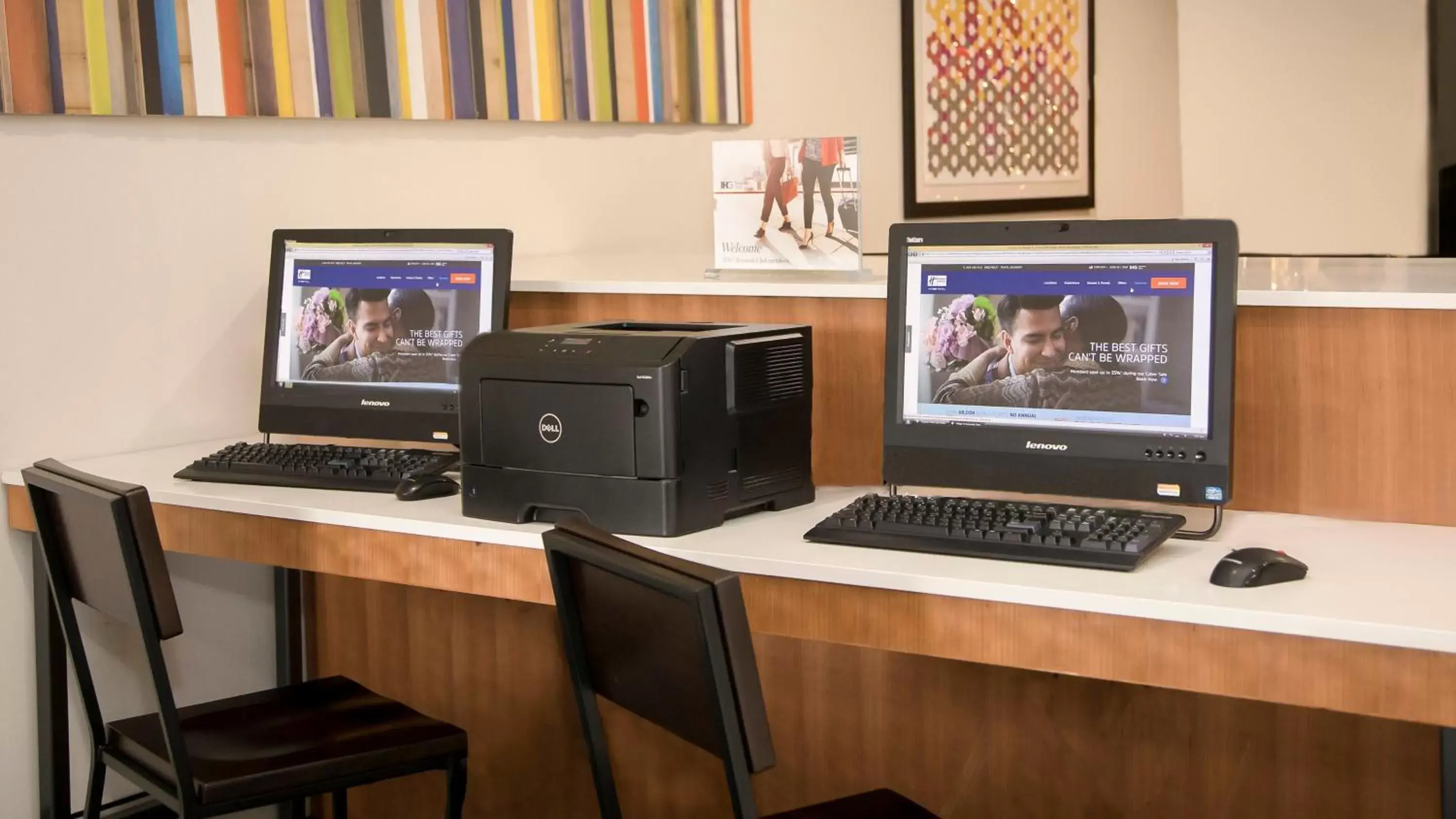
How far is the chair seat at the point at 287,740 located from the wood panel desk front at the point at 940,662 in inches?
8.6

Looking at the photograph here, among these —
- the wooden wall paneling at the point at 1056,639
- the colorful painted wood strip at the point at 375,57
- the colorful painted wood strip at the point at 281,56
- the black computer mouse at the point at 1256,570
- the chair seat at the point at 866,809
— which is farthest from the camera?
the colorful painted wood strip at the point at 375,57

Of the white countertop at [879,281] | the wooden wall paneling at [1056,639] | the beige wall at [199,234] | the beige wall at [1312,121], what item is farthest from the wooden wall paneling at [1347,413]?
the beige wall at [1312,121]

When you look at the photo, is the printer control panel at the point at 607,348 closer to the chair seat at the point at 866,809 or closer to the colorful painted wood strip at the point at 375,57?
the chair seat at the point at 866,809

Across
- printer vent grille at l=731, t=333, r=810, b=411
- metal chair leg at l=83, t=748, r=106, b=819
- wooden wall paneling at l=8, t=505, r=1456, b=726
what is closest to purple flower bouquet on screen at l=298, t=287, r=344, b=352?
wooden wall paneling at l=8, t=505, r=1456, b=726

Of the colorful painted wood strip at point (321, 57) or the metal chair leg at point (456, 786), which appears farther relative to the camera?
the colorful painted wood strip at point (321, 57)

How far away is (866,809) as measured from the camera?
189 cm

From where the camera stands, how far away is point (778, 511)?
2160mm

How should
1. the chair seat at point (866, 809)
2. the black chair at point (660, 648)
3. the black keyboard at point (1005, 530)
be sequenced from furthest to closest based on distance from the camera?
the chair seat at point (866, 809)
the black keyboard at point (1005, 530)
the black chair at point (660, 648)

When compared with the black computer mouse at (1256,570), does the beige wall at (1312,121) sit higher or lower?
higher

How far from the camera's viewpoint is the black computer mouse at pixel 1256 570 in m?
1.65

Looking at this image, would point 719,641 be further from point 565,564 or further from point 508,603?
point 508,603

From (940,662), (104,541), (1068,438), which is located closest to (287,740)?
(104,541)

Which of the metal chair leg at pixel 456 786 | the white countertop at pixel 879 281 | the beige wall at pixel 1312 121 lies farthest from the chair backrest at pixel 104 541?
the beige wall at pixel 1312 121

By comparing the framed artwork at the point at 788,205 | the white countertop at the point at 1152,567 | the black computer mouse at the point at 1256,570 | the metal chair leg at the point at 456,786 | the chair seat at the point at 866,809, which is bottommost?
the metal chair leg at the point at 456,786
